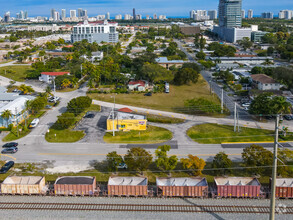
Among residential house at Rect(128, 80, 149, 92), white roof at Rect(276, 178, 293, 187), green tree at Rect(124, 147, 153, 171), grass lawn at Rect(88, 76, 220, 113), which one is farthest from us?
residential house at Rect(128, 80, 149, 92)

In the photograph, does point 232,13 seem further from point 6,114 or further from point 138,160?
point 138,160

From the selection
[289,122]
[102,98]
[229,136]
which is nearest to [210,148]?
[229,136]

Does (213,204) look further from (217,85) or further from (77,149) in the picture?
(217,85)

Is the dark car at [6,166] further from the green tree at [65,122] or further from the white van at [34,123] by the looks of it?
the white van at [34,123]

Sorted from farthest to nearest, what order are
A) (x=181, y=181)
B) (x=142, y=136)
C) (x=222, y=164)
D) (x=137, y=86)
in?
(x=137, y=86), (x=142, y=136), (x=222, y=164), (x=181, y=181)

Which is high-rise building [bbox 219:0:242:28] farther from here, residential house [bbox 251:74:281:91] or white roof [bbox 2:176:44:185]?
white roof [bbox 2:176:44:185]

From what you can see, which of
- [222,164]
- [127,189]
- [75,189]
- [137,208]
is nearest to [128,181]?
[127,189]

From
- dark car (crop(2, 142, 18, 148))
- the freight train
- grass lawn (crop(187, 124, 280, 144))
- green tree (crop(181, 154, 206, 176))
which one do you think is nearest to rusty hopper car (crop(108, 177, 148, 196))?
the freight train
